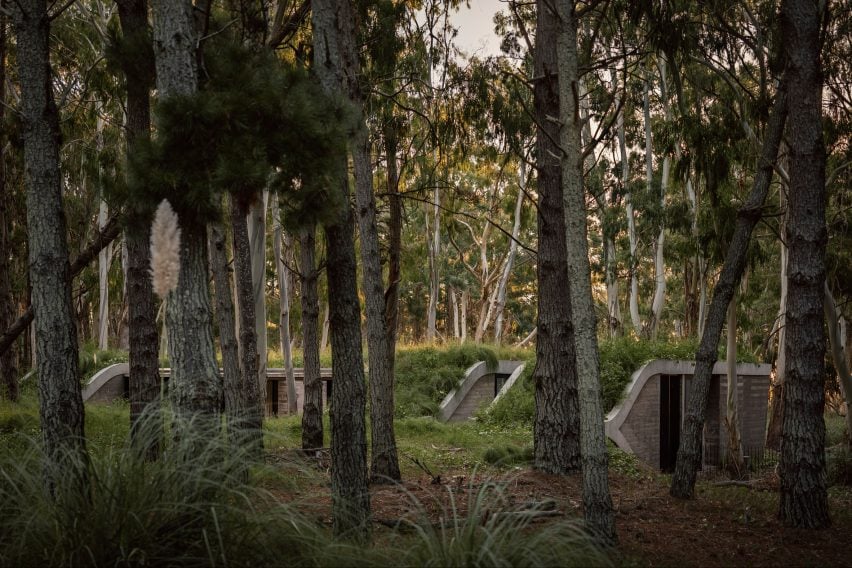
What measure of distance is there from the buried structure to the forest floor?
17.7ft

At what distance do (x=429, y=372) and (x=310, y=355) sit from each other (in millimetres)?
7805

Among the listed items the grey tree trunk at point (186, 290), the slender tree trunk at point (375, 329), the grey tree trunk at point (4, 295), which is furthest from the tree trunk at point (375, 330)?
the grey tree trunk at point (4, 295)

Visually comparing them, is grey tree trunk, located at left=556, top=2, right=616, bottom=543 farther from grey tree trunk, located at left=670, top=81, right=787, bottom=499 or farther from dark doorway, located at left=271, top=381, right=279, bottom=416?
dark doorway, located at left=271, top=381, right=279, bottom=416

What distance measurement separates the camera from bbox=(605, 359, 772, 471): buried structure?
14.4 metres

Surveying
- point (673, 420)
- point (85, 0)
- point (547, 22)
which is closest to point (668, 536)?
point (547, 22)

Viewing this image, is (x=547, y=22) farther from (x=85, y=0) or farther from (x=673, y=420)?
(x=85, y=0)

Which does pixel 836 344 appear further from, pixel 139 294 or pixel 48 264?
pixel 48 264

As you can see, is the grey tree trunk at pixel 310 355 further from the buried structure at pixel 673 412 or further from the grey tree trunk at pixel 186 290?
the buried structure at pixel 673 412

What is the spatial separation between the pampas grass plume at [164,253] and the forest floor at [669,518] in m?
1.62

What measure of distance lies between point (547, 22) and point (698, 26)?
327 cm

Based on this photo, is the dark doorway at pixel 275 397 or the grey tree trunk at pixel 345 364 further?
the dark doorway at pixel 275 397

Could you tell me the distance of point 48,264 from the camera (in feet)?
16.0

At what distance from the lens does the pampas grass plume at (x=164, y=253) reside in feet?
10.8

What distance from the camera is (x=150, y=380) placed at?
7031 millimetres
